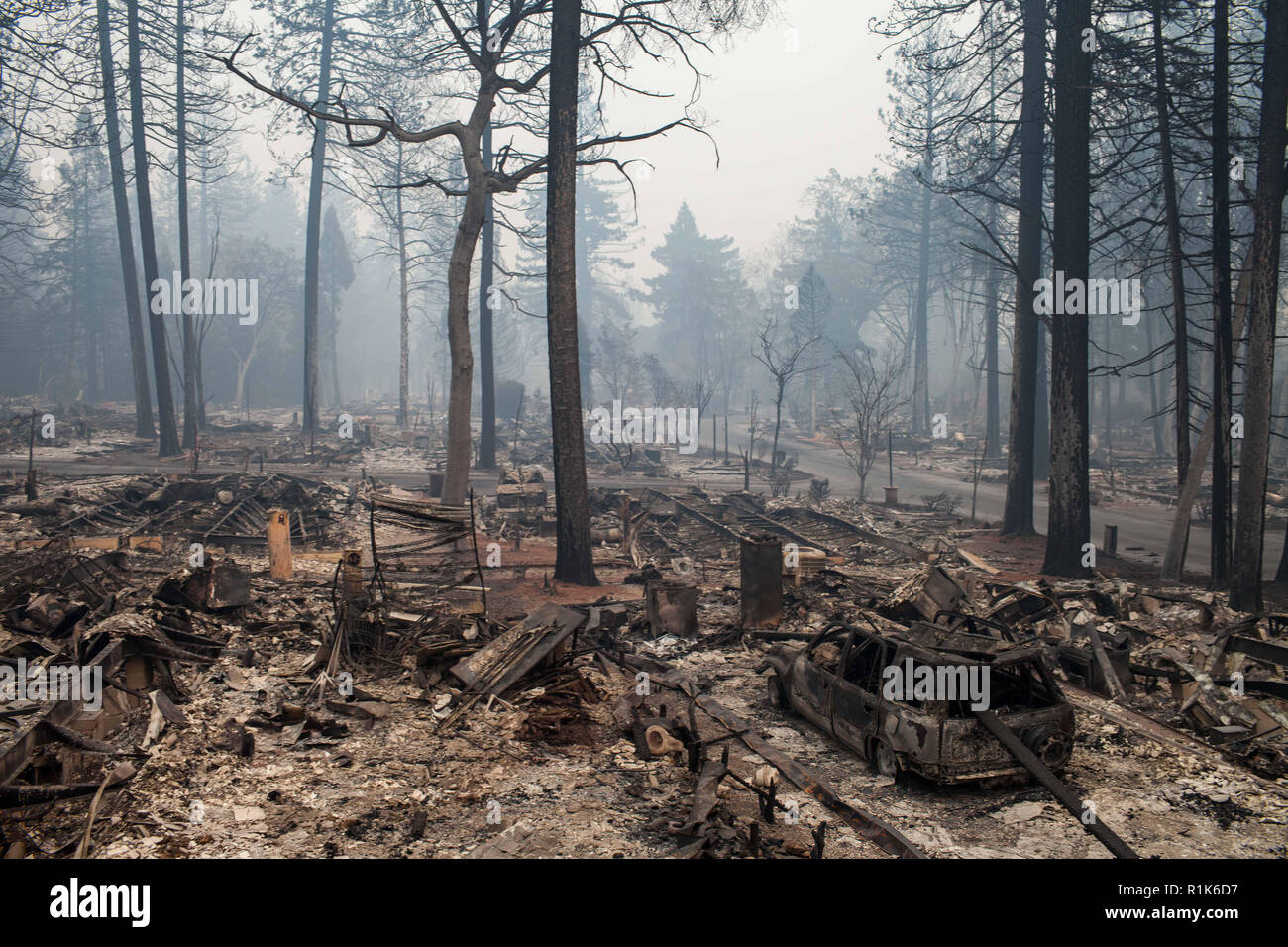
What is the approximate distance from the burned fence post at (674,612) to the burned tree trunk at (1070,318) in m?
7.49

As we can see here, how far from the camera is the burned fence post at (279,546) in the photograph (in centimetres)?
1282

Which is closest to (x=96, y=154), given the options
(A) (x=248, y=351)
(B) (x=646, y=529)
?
(A) (x=248, y=351)

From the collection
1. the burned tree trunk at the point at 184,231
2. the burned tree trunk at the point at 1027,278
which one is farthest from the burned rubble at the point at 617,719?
the burned tree trunk at the point at 184,231

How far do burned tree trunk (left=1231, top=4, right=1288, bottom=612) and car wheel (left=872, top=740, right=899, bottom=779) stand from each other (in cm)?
786

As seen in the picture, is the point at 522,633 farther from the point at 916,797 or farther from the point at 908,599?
the point at 908,599

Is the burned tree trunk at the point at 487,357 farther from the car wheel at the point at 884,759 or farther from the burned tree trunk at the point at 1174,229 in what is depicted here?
the car wheel at the point at 884,759

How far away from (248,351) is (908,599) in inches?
2237

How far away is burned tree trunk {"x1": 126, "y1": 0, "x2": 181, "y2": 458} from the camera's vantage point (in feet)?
94.4

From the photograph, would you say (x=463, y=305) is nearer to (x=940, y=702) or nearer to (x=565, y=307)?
(x=565, y=307)

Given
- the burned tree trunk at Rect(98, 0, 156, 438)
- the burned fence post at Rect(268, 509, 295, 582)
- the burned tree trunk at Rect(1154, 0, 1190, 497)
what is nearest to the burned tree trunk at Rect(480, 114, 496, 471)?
the burned tree trunk at Rect(98, 0, 156, 438)

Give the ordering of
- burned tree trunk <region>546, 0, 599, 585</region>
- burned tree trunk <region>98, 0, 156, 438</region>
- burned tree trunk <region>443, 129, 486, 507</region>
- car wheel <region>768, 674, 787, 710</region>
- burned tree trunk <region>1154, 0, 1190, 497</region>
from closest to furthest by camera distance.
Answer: car wheel <region>768, 674, 787, 710</region>
burned tree trunk <region>1154, 0, 1190, 497</region>
burned tree trunk <region>546, 0, 599, 585</region>
burned tree trunk <region>443, 129, 486, 507</region>
burned tree trunk <region>98, 0, 156, 438</region>

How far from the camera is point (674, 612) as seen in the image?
11.0 meters

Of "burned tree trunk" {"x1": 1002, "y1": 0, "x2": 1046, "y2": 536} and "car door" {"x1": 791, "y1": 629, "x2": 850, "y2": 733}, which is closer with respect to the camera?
"car door" {"x1": 791, "y1": 629, "x2": 850, "y2": 733}

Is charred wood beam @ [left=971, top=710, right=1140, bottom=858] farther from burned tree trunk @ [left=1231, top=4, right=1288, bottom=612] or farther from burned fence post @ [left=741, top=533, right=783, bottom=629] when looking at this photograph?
burned tree trunk @ [left=1231, top=4, right=1288, bottom=612]
